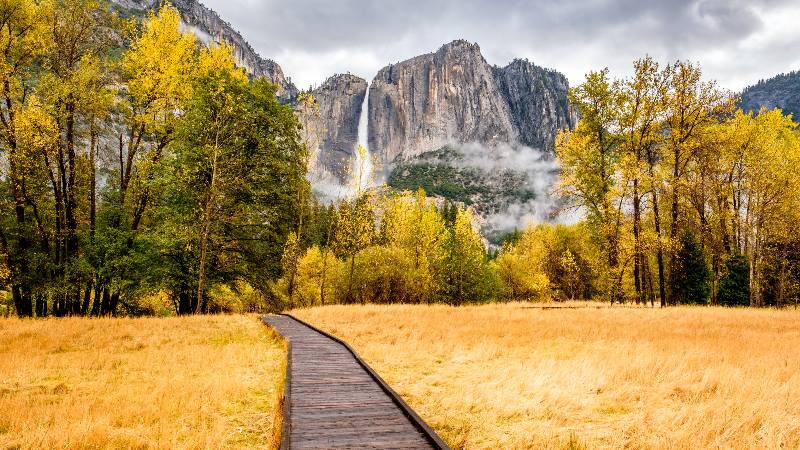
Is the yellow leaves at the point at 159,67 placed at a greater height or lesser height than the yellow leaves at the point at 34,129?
greater

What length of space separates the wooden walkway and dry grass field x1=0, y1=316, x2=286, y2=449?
56cm

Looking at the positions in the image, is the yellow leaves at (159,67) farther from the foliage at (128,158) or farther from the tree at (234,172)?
the tree at (234,172)

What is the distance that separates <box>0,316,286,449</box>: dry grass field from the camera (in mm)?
5980

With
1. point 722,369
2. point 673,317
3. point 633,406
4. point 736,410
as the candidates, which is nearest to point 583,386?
point 633,406

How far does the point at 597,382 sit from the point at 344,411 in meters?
5.45

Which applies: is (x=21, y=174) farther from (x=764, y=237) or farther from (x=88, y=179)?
(x=764, y=237)

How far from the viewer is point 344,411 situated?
6.74m

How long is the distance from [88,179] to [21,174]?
362 centimetres

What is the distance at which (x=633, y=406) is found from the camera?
23.7 ft

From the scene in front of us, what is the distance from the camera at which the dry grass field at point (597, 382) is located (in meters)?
5.84

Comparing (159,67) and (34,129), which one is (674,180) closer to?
(159,67)

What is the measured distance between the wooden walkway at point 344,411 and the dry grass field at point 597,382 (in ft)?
1.70

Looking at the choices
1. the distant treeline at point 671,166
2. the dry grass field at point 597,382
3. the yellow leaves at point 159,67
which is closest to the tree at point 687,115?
the distant treeline at point 671,166

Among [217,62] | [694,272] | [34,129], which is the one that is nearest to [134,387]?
[34,129]
